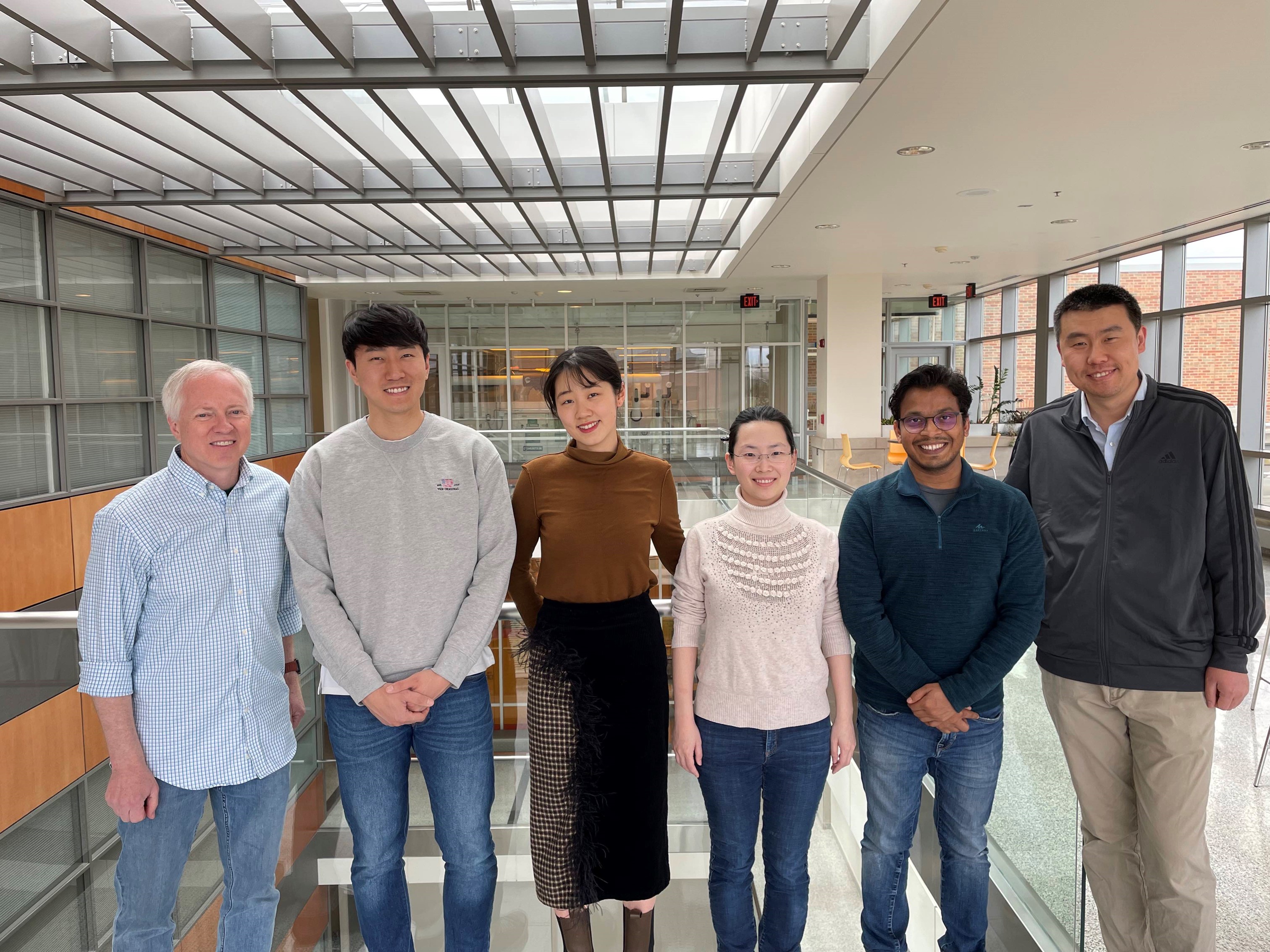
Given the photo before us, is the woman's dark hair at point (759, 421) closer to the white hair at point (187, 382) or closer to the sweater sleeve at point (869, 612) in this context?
the sweater sleeve at point (869, 612)

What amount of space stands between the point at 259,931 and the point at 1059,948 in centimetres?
234

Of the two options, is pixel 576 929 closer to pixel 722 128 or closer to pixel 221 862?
pixel 221 862

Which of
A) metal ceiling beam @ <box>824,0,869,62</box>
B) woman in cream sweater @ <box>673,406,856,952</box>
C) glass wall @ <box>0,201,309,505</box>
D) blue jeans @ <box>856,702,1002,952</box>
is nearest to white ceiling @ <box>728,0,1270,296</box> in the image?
metal ceiling beam @ <box>824,0,869,62</box>

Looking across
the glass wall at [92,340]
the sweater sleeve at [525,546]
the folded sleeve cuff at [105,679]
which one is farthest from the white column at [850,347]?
the folded sleeve cuff at [105,679]

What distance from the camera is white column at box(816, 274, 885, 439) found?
45.6ft

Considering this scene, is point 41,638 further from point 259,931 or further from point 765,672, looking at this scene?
point 765,672

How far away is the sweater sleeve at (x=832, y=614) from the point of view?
2098 millimetres

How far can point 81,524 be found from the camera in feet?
28.9

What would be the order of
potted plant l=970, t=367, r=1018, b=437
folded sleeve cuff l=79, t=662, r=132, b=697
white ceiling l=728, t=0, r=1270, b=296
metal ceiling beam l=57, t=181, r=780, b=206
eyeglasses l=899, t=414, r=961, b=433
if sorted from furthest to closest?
potted plant l=970, t=367, r=1018, b=437 < metal ceiling beam l=57, t=181, r=780, b=206 < white ceiling l=728, t=0, r=1270, b=296 < eyeglasses l=899, t=414, r=961, b=433 < folded sleeve cuff l=79, t=662, r=132, b=697

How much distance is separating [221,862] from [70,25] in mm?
4981

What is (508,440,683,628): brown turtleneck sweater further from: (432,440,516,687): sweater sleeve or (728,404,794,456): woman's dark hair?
(728,404,794,456): woman's dark hair

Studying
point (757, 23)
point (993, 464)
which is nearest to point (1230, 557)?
point (757, 23)

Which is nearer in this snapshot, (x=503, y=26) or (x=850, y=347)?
(x=503, y=26)

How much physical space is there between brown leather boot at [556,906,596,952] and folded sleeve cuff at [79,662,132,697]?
49.2 inches
